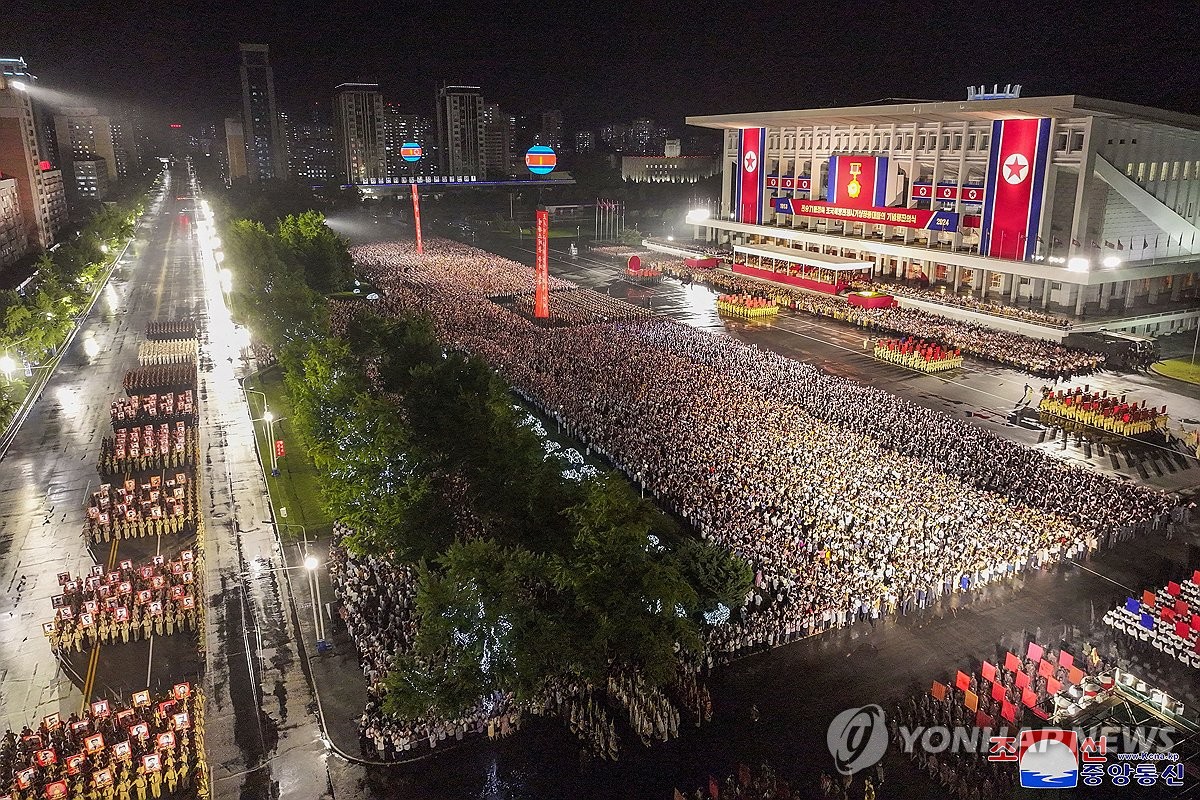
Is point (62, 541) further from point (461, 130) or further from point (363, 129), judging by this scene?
point (363, 129)

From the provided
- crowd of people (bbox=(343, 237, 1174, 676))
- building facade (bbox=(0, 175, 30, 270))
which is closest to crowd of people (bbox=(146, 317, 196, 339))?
building facade (bbox=(0, 175, 30, 270))

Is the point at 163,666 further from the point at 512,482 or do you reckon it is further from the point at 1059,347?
the point at 1059,347

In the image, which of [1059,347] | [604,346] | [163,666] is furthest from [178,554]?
[1059,347]

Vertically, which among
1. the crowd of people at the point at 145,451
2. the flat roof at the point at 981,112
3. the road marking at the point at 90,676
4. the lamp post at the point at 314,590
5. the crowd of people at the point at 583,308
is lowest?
A: the road marking at the point at 90,676

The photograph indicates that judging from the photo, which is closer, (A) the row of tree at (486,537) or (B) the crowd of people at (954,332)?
(A) the row of tree at (486,537)

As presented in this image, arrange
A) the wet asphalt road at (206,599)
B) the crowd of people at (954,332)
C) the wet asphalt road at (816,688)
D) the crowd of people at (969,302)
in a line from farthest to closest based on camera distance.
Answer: the crowd of people at (969,302), the crowd of people at (954,332), the wet asphalt road at (206,599), the wet asphalt road at (816,688)

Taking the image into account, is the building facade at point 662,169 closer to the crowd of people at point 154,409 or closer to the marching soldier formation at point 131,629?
the crowd of people at point 154,409

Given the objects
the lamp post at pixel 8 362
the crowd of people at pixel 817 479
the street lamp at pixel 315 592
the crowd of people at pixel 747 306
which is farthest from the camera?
the crowd of people at pixel 747 306

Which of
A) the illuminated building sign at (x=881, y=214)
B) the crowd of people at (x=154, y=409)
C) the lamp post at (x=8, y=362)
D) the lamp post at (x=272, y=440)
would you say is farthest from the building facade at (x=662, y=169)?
the lamp post at (x=272, y=440)
